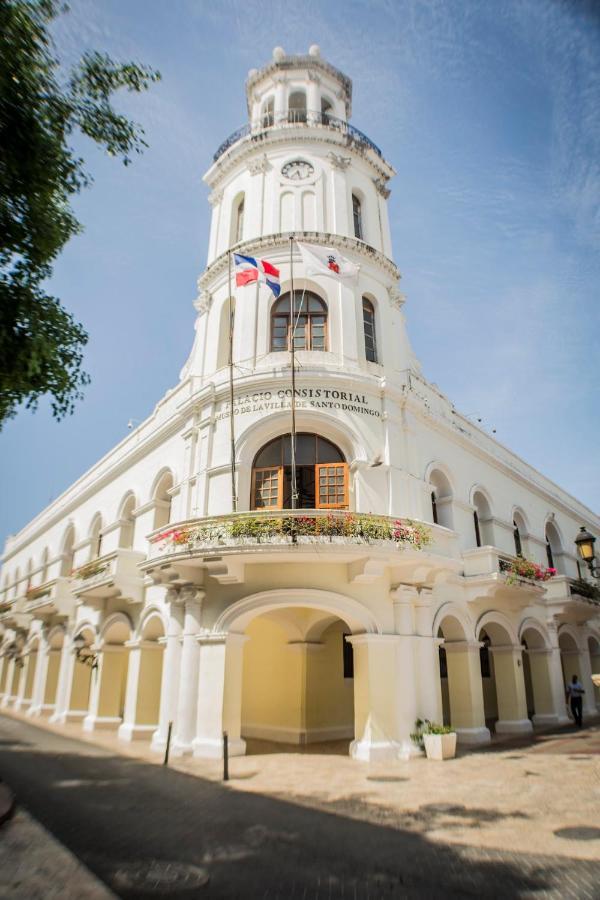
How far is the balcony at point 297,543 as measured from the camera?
13219 millimetres

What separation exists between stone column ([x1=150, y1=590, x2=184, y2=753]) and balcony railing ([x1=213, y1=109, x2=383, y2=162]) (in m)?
18.3

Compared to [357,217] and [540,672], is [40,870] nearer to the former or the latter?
[540,672]

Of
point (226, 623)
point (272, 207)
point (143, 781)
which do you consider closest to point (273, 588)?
point (226, 623)

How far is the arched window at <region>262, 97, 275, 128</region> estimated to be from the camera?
24000 millimetres

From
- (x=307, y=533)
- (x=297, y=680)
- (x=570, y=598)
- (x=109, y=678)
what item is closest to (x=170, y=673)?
(x=297, y=680)

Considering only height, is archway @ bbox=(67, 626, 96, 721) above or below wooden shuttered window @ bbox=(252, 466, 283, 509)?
below

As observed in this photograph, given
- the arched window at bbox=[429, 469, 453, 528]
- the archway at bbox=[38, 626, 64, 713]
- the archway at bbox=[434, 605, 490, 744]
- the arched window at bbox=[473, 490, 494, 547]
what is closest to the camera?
the archway at bbox=[434, 605, 490, 744]

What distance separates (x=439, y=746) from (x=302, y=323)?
42.5ft

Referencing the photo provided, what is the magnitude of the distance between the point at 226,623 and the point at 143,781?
399 centimetres

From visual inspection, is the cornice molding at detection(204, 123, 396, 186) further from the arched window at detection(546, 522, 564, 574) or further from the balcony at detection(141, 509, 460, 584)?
the arched window at detection(546, 522, 564, 574)

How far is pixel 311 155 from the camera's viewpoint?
71.6 ft

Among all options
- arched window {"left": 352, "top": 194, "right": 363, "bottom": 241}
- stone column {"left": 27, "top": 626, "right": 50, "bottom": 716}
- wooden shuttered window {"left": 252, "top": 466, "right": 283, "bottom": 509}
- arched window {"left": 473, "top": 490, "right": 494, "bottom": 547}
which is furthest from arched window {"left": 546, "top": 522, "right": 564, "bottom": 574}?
stone column {"left": 27, "top": 626, "right": 50, "bottom": 716}

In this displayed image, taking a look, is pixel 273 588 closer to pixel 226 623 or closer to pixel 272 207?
pixel 226 623

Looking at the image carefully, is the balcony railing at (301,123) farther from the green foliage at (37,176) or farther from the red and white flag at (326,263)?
the green foliage at (37,176)
